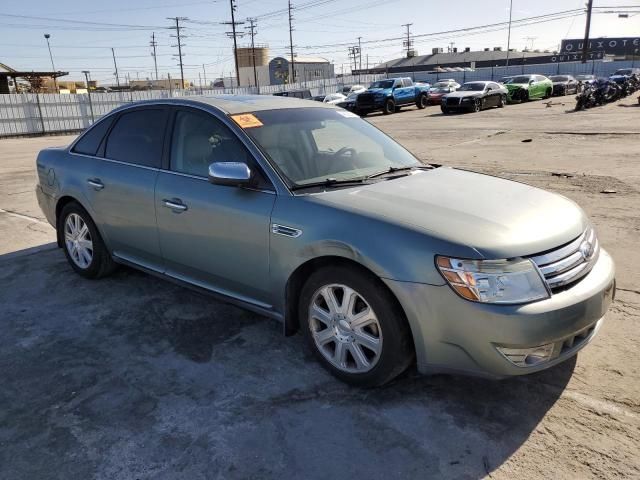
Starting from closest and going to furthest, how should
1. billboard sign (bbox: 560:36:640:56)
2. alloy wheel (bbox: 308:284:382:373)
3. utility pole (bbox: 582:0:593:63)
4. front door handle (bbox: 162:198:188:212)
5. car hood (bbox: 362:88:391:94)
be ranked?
alloy wheel (bbox: 308:284:382:373)
front door handle (bbox: 162:198:188:212)
car hood (bbox: 362:88:391:94)
utility pole (bbox: 582:0:593:63)
billboard sign (bbox: 560:36:640:56)

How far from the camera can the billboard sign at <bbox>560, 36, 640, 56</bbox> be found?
330 feet

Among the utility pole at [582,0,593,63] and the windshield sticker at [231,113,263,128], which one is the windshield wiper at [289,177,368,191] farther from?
the utility pole at [582,0,593,63]

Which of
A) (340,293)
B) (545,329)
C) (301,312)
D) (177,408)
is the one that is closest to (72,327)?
(177,408)

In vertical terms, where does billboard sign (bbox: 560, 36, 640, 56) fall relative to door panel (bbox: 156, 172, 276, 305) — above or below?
above

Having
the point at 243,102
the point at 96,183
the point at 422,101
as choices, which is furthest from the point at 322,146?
the point at 422,101

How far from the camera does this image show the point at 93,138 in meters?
4.73

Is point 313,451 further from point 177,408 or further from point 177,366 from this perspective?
point 177,366

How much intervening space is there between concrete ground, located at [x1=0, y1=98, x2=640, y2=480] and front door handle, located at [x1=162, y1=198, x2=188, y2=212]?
0.88m

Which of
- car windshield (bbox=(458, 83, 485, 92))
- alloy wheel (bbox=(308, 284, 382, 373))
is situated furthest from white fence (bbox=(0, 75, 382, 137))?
Result: alloy wheel (bbox=(308, 284, 382, 373))

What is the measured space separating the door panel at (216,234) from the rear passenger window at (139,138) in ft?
0.93

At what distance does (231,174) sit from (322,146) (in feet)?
2.92

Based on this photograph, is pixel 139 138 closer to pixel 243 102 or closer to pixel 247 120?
pixel 243 102

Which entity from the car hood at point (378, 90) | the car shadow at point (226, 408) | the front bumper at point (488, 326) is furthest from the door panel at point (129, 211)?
the car hood at point (378, 90)

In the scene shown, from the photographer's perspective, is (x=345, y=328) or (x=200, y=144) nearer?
(x=345, y=328)
